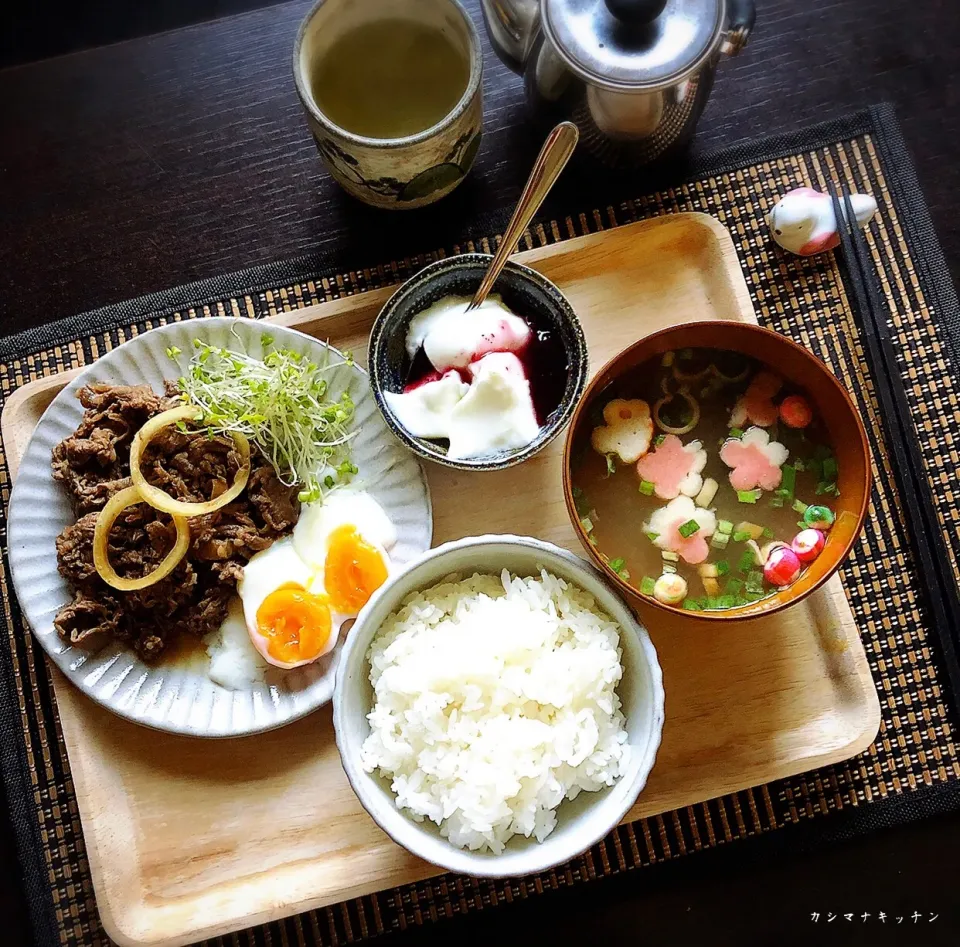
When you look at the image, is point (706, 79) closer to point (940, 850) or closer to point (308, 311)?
point (308, 311)

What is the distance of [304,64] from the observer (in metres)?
1.98

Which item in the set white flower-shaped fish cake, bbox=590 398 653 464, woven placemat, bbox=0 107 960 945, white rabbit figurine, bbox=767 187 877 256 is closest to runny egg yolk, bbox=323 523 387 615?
white flower-shaped fish cake, bbox=590 398 653 464

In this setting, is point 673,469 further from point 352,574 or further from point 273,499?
point 273,499

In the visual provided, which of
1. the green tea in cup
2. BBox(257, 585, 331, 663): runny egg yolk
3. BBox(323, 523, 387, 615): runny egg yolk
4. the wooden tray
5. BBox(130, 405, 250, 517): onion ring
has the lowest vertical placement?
the wooden tray

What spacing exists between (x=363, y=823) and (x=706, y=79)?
186 cm

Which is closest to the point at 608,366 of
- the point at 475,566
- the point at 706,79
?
the point at 475,566

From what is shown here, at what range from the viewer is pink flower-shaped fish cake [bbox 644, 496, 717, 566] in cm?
207

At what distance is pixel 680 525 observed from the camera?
6.81ft

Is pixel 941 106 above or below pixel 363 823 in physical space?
above

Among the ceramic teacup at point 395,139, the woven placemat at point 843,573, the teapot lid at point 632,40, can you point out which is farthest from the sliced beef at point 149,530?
the teapot lid at point 632,40

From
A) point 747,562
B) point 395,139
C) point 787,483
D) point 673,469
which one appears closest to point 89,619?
point 395,139

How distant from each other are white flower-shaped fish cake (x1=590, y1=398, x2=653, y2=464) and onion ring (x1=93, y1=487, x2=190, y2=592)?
948 millimetres

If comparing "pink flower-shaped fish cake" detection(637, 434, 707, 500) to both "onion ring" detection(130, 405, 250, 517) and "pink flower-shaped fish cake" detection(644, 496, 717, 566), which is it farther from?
"onion ring" detection(130, 405, 250, 517)

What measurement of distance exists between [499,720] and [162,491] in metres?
0.90
